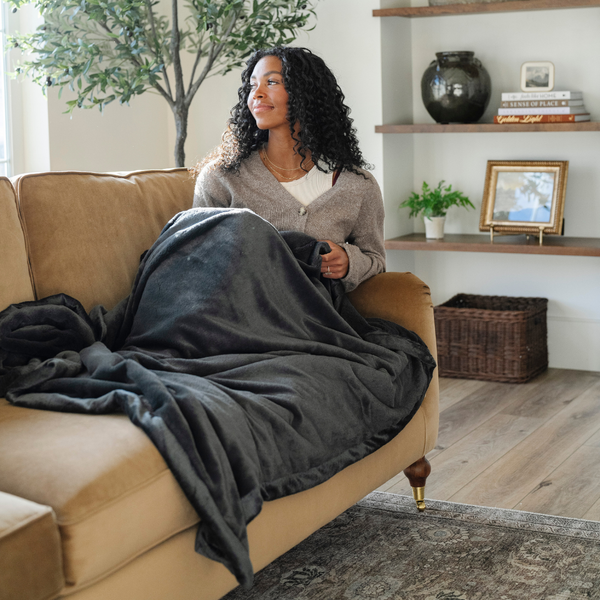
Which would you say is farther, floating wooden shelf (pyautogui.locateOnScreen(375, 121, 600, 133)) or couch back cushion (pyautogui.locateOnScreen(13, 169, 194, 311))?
floating wooden shelf (pyautogui.locateOnScreen(375, 121, 600, 133))

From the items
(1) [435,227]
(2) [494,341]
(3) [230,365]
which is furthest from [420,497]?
(1) [435,227]

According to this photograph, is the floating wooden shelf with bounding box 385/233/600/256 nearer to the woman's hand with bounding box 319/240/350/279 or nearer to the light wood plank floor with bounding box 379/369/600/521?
the light wood plank floor with bounding box 379/369/600/521

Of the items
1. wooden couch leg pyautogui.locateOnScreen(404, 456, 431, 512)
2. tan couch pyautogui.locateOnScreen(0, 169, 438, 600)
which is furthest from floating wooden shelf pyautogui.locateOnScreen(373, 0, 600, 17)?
wooden couch leg pyautogui.locateOnScreen(404, 456, 431, 512)

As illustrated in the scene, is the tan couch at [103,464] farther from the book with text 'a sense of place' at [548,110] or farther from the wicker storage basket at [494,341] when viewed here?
the book with text 'a sense of place' at [548,110]

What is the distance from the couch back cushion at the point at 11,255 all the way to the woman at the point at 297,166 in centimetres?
50

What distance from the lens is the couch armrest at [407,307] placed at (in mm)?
2043

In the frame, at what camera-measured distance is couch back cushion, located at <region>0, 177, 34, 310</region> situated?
5.91ft

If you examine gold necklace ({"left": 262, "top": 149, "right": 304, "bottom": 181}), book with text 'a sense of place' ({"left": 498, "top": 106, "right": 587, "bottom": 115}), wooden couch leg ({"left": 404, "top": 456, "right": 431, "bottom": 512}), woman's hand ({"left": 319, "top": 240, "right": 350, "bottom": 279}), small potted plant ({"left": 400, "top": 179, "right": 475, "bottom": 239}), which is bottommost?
wooden couch leg ({"left": 404, "top": 456, "right": 431, "bottom": 512})

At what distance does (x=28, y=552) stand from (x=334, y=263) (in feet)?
3.66

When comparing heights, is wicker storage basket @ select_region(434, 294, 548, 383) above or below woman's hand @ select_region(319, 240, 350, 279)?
below

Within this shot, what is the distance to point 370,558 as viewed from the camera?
189 centimetres

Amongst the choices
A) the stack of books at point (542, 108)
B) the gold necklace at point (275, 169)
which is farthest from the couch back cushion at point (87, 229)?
the stack of books at point (542, 108)

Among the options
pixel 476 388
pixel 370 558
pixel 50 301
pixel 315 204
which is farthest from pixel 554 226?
pixel 50 301

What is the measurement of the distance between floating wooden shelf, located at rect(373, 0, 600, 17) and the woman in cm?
124
